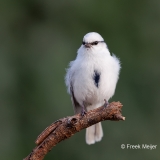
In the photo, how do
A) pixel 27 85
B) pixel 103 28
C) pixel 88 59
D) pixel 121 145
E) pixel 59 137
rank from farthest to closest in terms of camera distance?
pixel 103 28 < pixel 27 85 < pixel 121 145 < pixel 88 59 < pixel 59 137

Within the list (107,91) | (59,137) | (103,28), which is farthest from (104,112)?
(103,28)

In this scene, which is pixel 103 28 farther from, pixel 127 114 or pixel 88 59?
pixel 88 59

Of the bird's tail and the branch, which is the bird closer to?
the bird's tail

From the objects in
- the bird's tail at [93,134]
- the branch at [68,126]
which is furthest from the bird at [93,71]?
the branch at [68,126]

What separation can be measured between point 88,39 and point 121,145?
1.90m

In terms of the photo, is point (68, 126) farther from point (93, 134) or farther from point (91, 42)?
point (93, 134)

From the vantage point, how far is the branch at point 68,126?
406 centimetres

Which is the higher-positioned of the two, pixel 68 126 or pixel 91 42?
pixel 91 42

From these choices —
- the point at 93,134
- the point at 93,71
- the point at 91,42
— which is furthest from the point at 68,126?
the point at 93,134

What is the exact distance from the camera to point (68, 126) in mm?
4125

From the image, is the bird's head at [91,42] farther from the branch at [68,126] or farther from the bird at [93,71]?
the branch at [68,126]

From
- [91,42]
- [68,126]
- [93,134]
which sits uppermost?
[91,42]

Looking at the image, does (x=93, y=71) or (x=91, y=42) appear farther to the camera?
(x=91, y=42)

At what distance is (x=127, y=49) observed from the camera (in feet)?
23.5
